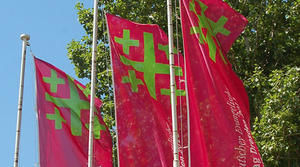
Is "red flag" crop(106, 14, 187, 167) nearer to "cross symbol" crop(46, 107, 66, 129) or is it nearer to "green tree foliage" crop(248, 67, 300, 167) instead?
"cross symbol" crop(46, 107, 66, 129)

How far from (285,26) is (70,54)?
8.11 meters

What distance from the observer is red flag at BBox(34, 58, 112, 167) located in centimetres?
1441

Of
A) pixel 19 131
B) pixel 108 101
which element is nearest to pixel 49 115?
Answer: pixel 19 131

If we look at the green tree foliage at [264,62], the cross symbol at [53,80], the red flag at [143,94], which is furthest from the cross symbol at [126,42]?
the green tree foliage at [264,62]

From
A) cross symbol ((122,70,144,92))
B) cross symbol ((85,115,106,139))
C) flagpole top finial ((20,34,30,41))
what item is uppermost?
flagpole top finial ((20,34,30,41))

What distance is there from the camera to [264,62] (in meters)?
23.2

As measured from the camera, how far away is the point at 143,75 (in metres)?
13.4

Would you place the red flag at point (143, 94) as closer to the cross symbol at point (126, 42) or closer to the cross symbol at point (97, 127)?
the cross symbol at point (126, 42)

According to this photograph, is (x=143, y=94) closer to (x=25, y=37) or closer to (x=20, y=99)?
(x=20, y=99)

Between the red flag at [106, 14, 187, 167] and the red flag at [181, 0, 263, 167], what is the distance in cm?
123

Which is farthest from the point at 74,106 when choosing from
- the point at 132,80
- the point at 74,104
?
the point at 132,80

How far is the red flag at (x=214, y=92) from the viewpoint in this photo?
11281 millimetres

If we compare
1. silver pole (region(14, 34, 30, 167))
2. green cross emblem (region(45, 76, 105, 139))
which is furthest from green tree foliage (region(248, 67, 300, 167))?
silver pole (region(14, 34, 30, 167))

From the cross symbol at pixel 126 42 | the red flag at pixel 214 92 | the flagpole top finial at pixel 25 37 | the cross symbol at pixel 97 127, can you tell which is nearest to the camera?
the red flag at pixel 214 92
